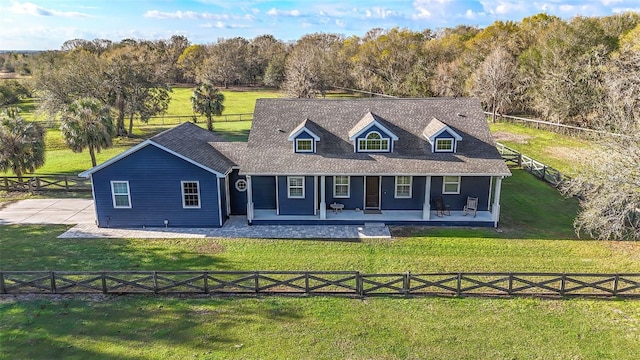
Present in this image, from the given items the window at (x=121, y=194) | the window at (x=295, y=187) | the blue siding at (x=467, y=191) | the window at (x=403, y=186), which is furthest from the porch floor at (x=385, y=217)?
the window at (x=121, y=194)

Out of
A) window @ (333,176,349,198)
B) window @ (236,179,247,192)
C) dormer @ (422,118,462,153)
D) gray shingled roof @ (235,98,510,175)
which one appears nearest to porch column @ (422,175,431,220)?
gray shingled roof @ (235,98,510,175)

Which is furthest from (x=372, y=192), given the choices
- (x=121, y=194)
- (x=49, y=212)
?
(x=49, y=212)

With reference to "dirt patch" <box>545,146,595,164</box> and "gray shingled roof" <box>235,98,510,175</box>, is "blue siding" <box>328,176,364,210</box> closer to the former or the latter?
"gray shingled roof" <box>235,98,510,175</box>

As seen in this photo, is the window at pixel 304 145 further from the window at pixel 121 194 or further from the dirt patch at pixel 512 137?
the dirt patch at pixel 512 137

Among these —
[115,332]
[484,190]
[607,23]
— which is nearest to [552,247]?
[484,190]

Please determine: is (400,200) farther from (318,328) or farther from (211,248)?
(318,328)
